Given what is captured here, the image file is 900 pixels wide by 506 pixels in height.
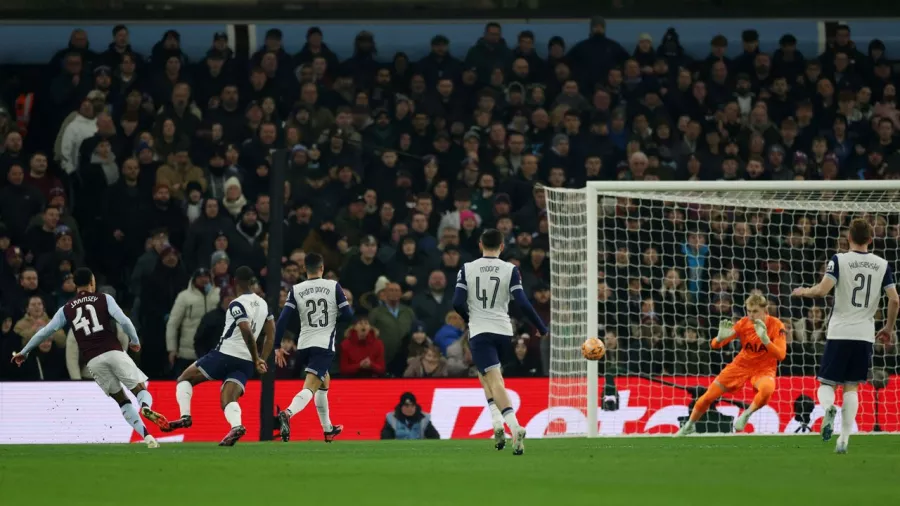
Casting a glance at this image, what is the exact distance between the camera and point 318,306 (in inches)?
584

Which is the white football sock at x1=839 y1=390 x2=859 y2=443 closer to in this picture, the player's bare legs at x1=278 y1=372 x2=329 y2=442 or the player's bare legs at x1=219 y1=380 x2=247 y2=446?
the player's bare legs at x1=278 y1=372 x2=329 y2=442

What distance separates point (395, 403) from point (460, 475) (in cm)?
741

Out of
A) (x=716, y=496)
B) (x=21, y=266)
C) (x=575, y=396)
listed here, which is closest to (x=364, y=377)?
(x=575, y=396)

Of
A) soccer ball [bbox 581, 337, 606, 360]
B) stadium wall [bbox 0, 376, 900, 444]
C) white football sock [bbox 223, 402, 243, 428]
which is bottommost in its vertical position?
stadium wall [bbox 0, 376, 900, 444]

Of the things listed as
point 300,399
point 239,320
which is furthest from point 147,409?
point 300,399

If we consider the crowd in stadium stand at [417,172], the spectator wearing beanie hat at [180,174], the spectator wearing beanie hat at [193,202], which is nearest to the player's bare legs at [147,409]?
the crowd in stadium stand at [417,172]

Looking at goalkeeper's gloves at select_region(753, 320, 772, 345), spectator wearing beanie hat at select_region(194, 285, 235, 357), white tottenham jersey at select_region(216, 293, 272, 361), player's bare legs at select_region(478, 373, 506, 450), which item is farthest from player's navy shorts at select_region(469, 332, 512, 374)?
spectator wearing beanie hat at select_region(194, 285, 235, 357)

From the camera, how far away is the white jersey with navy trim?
14.8 metres

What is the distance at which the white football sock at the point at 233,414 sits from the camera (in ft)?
46.7

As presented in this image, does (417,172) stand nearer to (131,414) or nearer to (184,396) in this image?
(184,396)

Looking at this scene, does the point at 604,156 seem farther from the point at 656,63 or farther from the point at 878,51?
the point at 878,51

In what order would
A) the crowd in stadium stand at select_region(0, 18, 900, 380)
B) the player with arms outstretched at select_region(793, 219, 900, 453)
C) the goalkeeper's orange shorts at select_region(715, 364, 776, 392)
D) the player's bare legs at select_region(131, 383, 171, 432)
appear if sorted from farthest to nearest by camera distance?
the crowd in stadium stand at select_region(0, 18, 900, 380)
the goalkeeper's orange shorts at select_region(715, 364, 776, 392)
the player's bare legs at select_region(131, 383, 171, 432)
the player with arms outstretched at select_region(793, 219, 900, 453)

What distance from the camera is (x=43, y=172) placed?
1947 centimetres

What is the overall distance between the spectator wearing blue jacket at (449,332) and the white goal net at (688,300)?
1217mm
